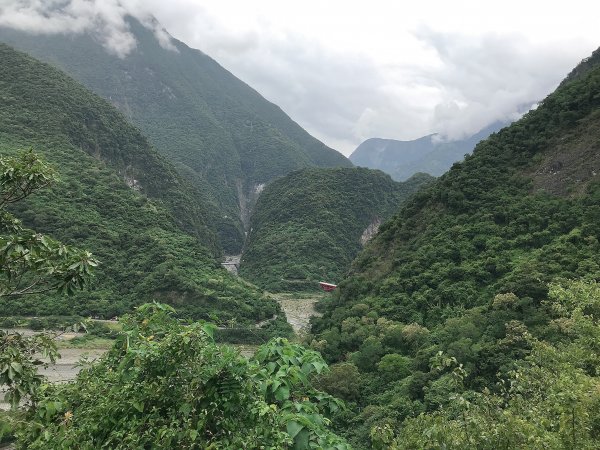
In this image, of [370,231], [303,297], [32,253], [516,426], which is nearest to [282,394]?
[32,253]

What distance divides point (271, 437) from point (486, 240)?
37.9 meters

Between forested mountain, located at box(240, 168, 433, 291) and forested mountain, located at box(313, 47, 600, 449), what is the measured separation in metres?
37.7

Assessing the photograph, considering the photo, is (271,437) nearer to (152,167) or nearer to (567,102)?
(567,102)

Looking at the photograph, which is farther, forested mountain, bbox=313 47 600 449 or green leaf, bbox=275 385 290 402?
forested mountain, bbox=313 47 600 449

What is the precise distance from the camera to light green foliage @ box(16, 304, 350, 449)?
3.22 m

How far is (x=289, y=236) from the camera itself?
Result: 97.7 metres

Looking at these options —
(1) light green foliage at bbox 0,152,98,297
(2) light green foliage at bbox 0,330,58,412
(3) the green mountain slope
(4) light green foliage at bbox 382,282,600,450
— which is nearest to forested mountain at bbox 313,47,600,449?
(4) light green foliage at bbox 382,282,600,450

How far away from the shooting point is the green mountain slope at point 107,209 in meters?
56.0

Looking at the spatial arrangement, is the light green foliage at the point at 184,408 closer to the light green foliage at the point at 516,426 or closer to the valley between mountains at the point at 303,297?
the valley between mountains at the point at 303,297

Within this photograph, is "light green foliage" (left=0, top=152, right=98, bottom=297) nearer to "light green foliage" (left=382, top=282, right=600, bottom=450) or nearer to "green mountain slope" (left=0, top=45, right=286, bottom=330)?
"light green foliage" (left=382, top=282, right=600, bottom=450)

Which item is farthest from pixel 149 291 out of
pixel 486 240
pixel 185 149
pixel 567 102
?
pixel 185 149

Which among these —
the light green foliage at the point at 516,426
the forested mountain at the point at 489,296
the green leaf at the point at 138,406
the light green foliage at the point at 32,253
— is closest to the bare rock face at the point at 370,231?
the forested mountain at the point at 489,296

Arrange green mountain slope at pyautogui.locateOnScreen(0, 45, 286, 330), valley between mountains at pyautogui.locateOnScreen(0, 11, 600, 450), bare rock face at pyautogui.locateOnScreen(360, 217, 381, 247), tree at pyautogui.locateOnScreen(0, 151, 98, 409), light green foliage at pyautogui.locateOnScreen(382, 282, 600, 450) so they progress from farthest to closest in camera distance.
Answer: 1. bare rock face at pyautogui.locateOnScreen(360, 217, 381, 247)
2. green mountain slope at pyautogui.locateOnScreen(0, 45, 286, 330)
3. light green foliage at pyautogui.locateOnScreen(382, 282, 600, 450)
4. tree at pyautogui.locateOnScreen(0, 151, 98, 409)
5. valley between mountains at pyautogui.locateOnScreen(0, 11, 600, 450)

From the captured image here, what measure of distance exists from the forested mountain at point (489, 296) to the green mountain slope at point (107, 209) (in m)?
23.1
